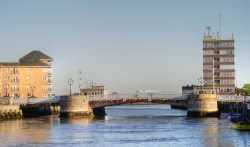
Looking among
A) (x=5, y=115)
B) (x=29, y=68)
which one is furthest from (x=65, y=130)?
(x=29, y=68)

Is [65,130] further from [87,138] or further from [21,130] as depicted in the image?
A: [87,138]

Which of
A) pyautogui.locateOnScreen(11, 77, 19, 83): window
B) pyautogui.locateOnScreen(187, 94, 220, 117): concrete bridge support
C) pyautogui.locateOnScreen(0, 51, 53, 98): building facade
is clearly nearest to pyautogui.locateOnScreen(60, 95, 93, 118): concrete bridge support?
pyautogui.locateOnScreen(187, 94, 220, 117): concrete bridge support

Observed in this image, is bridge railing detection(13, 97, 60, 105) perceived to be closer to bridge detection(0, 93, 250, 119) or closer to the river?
bridge detection(0, 93, 250, 119)

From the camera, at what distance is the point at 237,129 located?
10356 cm

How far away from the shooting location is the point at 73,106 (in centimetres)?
15500

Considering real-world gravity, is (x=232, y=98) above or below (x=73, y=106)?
above

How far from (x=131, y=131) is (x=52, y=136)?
16304mm

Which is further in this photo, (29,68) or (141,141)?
(29,68)

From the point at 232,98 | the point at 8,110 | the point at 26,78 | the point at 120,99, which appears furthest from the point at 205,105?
the point at 26,78

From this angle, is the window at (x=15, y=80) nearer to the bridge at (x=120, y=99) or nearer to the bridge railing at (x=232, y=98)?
the bridge at (x=120, y=99)

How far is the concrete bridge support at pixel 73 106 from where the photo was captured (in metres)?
154

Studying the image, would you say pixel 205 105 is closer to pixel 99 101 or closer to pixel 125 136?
pixel 99 101

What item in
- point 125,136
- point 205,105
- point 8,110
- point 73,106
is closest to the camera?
point 125,136

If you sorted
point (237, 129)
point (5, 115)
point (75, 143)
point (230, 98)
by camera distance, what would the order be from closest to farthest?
point (75, 143) < point (237, 129) < point (5, 115) < point (230, 98)
